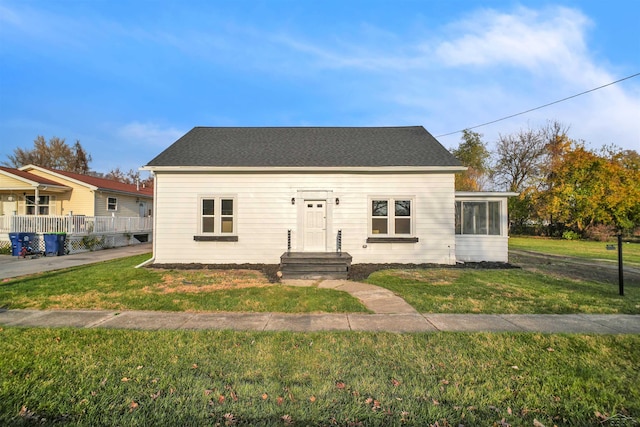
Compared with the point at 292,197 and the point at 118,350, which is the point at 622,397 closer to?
the point at 118,350

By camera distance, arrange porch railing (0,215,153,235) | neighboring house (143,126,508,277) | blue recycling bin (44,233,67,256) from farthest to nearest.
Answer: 1. porch railing (0,215,153,235)
2. blue recycling bin (44,233,67,256)
3. neighboring house (143,126,508,277)

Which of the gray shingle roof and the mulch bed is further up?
the gray shingle roof

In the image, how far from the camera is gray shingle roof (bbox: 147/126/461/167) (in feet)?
38.2

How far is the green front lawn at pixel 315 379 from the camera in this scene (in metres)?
2.68

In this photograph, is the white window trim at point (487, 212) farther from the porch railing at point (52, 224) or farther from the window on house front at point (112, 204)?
the window on house front at point (112, 204)

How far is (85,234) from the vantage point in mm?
16547

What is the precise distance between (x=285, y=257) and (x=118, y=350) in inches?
244

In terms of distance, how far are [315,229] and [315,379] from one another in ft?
27.6

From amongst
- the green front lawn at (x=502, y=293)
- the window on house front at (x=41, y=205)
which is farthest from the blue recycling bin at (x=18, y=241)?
the green front lawn at (x=502, y=293)

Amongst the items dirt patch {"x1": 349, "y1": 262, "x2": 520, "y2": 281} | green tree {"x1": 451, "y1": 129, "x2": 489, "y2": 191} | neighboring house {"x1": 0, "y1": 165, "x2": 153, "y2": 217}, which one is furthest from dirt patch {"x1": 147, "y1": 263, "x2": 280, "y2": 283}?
green tree {"x1": 451, "y1": 129, "x2": 489, "y2": 191}

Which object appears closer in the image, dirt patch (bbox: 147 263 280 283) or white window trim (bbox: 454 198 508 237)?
dirt patch (bbox: 147 263 280 283)

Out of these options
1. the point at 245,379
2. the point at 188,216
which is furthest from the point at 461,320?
the point at 188,216

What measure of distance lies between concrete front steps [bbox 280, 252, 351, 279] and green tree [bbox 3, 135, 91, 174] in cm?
4362

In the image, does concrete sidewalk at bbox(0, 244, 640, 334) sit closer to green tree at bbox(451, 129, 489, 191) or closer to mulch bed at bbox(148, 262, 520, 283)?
mulch bed at bbox(148, 262, 520, 283)
